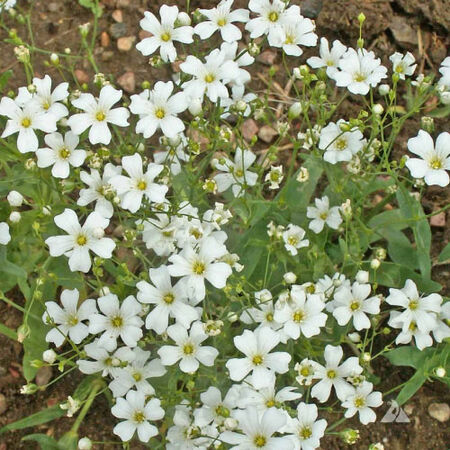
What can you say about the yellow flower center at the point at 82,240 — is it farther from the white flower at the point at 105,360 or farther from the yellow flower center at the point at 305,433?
the yellow flower center at the point at 305,433

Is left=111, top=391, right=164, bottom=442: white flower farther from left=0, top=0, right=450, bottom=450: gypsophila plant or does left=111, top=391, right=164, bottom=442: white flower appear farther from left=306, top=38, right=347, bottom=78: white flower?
left=306, top=38, right=347, bottom=78: white flower

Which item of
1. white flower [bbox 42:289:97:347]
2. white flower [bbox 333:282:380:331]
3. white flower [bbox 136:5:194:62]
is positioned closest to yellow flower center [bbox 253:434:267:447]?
white flower [bbox 333:282:380:331]

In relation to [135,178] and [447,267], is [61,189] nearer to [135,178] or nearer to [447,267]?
[135,178]

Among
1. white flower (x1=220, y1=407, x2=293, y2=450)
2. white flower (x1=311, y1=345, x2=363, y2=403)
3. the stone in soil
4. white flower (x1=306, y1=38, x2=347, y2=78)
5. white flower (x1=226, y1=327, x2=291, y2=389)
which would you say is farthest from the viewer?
the stone in soil

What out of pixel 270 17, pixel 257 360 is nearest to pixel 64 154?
pixel 270 17

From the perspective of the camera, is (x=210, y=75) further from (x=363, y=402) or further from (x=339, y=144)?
(x=363, y=402)

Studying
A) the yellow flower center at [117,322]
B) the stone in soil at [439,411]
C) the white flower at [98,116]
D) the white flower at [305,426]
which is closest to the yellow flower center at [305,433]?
the white flower at [305,426]
